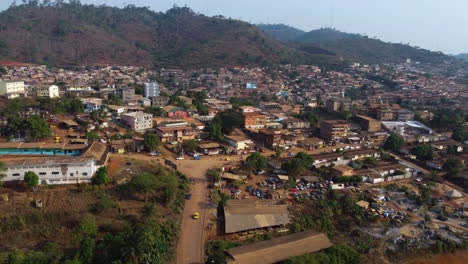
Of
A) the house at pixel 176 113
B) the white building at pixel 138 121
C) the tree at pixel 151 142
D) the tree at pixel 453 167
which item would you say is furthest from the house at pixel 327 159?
the house at pixel 176 113

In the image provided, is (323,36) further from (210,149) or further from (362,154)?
(210,149)

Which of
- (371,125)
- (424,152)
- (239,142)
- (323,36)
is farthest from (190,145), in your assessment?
(323,36)

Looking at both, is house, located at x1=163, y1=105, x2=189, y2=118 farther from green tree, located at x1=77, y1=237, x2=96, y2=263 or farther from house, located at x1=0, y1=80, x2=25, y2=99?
green tree, located at x1=77, y1=237, x2=96, y2=263

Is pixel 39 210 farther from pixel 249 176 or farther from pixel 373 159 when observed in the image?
pixel 373 159

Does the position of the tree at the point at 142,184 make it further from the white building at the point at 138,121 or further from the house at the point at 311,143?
the house at the point at 311,143

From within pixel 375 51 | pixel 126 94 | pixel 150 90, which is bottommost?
pixel 126 94

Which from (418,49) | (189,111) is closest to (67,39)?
(189,111)
